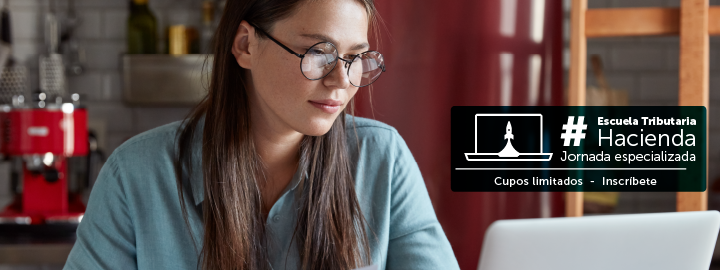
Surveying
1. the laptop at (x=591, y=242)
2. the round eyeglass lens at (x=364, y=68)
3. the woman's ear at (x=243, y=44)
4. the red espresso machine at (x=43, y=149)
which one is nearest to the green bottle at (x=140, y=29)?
the red espresso machine at (x=43, y=149)

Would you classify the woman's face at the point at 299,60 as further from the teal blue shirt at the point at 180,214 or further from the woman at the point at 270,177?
the teal blue shirt at the point at 180,214

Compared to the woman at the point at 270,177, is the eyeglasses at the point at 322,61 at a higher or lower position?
higher

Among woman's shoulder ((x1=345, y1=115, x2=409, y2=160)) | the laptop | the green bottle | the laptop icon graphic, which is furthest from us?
the green bottle

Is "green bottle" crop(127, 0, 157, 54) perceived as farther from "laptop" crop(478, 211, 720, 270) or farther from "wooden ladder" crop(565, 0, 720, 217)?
"laptop" crop(478, 211, 720, 270)

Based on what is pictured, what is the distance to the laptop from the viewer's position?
0.73 meters

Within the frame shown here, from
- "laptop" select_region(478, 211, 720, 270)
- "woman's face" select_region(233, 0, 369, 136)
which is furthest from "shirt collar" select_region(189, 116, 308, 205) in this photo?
"laptop" select_region(478, 211, 720, 270)

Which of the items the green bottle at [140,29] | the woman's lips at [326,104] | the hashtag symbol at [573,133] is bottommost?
the hashtag symbol at [573,133]

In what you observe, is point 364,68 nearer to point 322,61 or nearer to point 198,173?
point 322,61

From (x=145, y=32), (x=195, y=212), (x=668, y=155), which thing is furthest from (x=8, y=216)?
(x=668, y=155)

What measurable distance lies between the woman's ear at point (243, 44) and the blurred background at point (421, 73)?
1.76 ft

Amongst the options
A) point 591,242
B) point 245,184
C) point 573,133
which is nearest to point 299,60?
point 245,184

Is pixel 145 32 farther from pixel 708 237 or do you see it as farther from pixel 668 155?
pixel 708 237

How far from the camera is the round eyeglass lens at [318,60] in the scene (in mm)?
979

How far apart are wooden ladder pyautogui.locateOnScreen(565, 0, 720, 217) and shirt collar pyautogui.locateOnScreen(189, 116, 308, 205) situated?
31.6 inches
